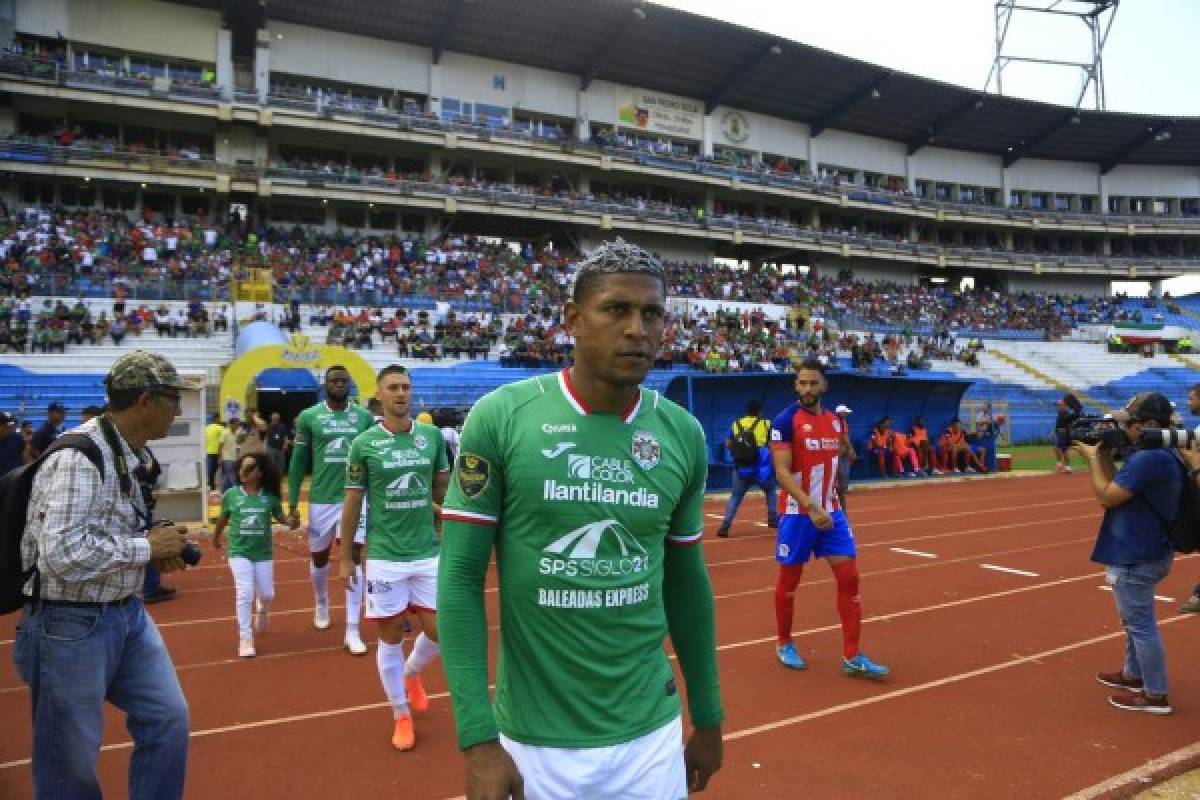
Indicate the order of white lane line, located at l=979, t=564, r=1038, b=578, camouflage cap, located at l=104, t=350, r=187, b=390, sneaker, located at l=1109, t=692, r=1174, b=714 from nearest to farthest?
camouflage cap, located at l=104, t=350, r=187, b=390 → sneaker, located at l=1109, t=692, r=1174, b=714 → white lane line, located at l=979, t=564, r=1038, b=578

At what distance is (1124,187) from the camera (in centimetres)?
5609

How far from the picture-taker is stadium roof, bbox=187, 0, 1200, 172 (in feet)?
117

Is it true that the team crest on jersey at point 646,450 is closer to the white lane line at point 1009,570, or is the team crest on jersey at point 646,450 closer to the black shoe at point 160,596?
the black shoe at point 160,596

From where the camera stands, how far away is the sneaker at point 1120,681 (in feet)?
17.1

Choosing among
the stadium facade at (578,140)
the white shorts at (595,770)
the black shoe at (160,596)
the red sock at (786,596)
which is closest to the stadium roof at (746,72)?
the stadium facade at (578,140)

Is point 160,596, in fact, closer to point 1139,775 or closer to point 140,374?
point 140,374

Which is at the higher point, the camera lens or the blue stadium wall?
the blue stadium wall

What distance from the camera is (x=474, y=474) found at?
1994 millimetres

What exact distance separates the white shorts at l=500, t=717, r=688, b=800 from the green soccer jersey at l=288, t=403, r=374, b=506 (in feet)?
17.3

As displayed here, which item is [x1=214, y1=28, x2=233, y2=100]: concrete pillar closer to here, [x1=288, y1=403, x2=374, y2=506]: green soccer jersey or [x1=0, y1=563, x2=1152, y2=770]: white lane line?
[x1=288, y1=403, x2=374, y2=506]: green soccer jersey

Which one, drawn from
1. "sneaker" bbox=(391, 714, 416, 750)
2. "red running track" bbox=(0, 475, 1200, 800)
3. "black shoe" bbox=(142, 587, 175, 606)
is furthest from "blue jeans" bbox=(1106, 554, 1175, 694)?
"black shoe" bbox=(142, 587, 175, 606)

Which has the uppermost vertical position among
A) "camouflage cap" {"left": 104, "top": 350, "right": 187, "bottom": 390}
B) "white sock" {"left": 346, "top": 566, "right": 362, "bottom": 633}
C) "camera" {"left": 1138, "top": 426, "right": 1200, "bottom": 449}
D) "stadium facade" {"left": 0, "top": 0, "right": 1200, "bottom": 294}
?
"stadium facade" {"left": 0, "top": 0, "right": 1200, "bottom": 294}

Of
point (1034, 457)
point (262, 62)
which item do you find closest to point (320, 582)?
point (1034, 457)

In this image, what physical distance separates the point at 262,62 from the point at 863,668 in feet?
122
